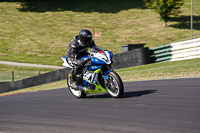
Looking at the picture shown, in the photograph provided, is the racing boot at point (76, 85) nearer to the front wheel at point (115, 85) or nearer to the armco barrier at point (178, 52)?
the front wheel at point (115, 85)

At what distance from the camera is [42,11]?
183 ft

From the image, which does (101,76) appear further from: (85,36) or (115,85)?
(85,36)

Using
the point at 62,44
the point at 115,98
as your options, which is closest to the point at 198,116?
the point at 115,98

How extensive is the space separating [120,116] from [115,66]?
11.5 meters

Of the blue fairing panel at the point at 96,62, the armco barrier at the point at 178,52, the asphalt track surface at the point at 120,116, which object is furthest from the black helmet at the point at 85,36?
the armco barrier at the point at 178,52

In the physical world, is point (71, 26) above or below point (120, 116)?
above

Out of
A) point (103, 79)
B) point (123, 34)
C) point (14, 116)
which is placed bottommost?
point (14, 116)

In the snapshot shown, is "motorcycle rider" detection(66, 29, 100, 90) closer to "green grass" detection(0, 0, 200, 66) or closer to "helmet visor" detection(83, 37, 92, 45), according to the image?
"helmet visor" detection(83, 37, 92, 45)

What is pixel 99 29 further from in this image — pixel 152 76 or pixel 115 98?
pixel 115 98

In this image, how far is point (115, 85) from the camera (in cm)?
669

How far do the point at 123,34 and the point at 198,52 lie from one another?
2960 centimetres

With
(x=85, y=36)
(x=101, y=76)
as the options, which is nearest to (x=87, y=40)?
(x=85, y=36)

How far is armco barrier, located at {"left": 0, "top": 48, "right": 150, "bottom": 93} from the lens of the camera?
1609 centimetres

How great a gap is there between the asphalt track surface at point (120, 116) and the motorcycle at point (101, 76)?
0.32 m
